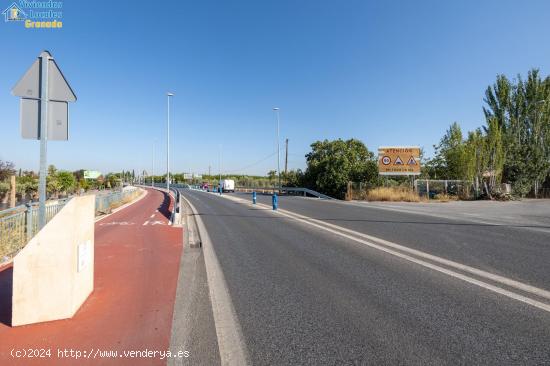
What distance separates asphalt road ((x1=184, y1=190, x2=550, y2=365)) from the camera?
298 centimetres

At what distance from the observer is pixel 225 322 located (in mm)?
3750

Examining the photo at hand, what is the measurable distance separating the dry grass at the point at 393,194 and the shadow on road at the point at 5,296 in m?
26.2

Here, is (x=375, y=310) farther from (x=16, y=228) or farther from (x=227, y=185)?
(x=227, y=185)

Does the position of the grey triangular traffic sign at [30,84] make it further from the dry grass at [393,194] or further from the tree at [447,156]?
the tree at [447,156]

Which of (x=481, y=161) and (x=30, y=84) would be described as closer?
(x=30, y=84)

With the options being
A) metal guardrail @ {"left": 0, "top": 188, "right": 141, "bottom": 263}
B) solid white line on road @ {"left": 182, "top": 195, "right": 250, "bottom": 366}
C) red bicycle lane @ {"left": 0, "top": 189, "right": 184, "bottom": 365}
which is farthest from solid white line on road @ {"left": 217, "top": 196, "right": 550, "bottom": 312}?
metal guardrail @ {"left": 0, "top": 188, "right": 141, "bottom": 263}

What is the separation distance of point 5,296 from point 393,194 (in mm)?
27121

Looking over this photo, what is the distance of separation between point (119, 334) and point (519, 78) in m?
45.8

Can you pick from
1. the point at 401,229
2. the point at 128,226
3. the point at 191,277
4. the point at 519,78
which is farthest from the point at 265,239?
the point at 519,78

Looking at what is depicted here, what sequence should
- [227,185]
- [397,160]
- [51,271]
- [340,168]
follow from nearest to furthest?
[51,271]
[397,160]
[340,168]
[227,185]

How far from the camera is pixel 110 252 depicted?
7.43 m

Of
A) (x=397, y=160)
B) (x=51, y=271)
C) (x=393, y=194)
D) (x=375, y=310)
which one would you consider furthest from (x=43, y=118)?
(x=397, y=160)

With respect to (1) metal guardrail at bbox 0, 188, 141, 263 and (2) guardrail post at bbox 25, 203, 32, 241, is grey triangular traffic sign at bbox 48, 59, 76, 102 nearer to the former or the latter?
(1) metal guardrail at bbox 0, 188, 141, 263

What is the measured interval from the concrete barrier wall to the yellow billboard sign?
29.4 meters
